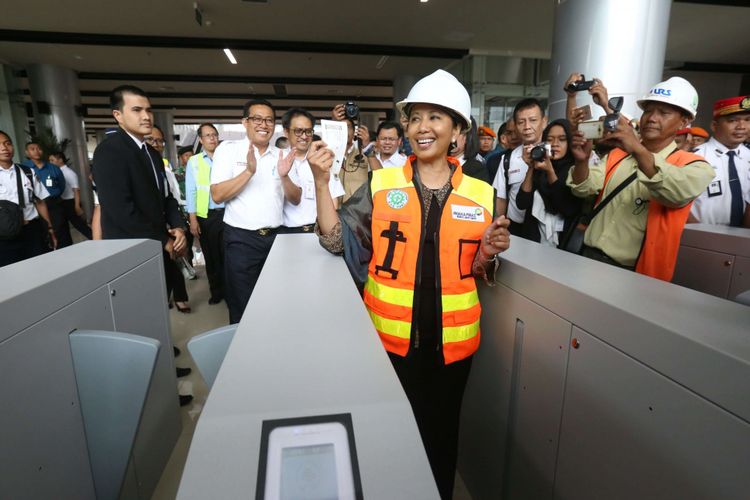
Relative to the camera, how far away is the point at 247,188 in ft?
8.29

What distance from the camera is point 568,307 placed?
3.43 feet

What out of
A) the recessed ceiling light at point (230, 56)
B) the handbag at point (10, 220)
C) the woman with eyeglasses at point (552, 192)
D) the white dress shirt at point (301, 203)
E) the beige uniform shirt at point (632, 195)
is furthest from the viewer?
the recessed ceiling light at point (230, 56)

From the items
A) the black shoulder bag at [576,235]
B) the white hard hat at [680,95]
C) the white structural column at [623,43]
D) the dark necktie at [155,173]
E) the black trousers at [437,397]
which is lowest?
the black trousers at [437,397]

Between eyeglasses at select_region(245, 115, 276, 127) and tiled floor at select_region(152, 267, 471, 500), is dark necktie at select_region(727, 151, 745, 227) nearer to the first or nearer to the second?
tiled floor at select_region(152, 267, 471, 500)

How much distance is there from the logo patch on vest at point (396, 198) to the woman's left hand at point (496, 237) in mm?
265

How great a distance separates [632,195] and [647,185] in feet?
0.77

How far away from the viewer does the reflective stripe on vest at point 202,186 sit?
377cm

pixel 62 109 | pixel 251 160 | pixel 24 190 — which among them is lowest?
pixel 24 190

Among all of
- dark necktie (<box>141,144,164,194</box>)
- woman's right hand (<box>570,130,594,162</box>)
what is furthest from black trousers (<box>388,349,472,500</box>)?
dark necktie (<box>141,144,164,194</box>)

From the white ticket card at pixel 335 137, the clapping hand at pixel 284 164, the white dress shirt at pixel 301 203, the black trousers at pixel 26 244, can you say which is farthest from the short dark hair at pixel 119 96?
the black trousers at pixel 26 244

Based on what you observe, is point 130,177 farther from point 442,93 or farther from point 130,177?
point 442,93

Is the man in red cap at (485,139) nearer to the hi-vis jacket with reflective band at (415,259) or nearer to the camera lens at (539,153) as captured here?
the camera lens at (539,153)

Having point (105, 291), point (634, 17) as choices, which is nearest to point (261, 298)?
point (105, 291)

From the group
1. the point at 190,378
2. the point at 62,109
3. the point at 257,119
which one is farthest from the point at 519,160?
the point at 62,109
